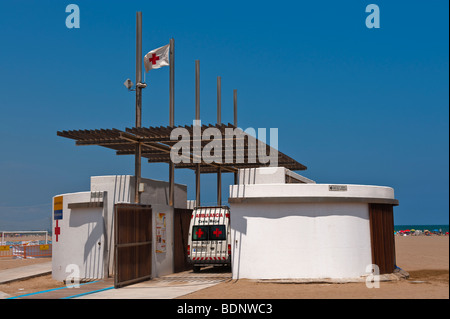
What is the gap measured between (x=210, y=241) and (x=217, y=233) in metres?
0.43

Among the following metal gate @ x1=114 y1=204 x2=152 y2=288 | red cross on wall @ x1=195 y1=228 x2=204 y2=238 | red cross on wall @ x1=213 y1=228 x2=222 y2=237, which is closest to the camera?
metal gate @ x1=114 y1=204 x2=152 y2=288

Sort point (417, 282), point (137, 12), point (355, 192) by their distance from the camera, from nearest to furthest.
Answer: point (417, 282) → point (355, 192) → point (137, 12)

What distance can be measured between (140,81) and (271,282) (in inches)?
383

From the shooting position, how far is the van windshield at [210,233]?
21.9 metres

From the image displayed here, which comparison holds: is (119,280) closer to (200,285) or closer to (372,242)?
(200,285)

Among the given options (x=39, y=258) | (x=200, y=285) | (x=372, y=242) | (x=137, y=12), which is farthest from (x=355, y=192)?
(x=39, y=258)

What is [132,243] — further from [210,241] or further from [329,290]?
[329,290]

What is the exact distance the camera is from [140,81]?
2195cm

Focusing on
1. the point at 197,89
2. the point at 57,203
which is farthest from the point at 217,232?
the point at 197,89

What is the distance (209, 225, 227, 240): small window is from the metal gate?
9.21ft

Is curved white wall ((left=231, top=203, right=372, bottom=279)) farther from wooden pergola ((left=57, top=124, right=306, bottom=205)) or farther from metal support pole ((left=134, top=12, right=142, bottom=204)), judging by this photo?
metal support pole ((left=134, top=12, right=142, bottom=204))

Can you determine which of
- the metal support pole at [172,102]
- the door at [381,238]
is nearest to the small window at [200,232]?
the metal support pole at [172,102]

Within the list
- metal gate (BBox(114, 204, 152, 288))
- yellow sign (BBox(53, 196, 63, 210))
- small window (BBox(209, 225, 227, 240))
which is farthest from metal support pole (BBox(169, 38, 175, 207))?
yellow sign (BBox(53, 196, 63, 210))

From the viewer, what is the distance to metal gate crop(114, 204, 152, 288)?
17734 millimetres
